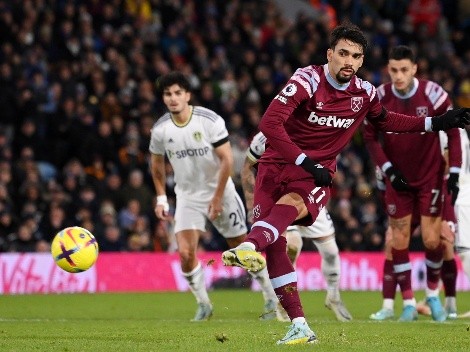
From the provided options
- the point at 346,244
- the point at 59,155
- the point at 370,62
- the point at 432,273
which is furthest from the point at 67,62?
the point at 432,273

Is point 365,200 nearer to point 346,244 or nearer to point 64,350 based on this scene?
point 346,244

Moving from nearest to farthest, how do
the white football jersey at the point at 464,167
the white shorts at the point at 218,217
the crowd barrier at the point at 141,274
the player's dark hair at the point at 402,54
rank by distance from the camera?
the player's dark hair at the point at 402,54 < the white football jersey at the point at 464,167 < the white shorts at the point at 218,217 < the crowd barrier at the point at 141,274

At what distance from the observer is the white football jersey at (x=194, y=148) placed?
1249 centimetres

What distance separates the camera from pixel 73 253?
10609mm

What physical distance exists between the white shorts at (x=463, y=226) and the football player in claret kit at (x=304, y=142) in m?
2.63

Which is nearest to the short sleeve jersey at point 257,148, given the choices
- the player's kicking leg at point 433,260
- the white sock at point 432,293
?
the player's kicking leg at point 433,260

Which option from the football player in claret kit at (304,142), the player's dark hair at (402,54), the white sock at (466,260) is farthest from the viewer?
the white sock at (466,260)

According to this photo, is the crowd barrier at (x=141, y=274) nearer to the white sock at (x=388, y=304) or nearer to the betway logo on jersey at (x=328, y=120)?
the white sock at (x=388, y=304)

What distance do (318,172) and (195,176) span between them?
429cm

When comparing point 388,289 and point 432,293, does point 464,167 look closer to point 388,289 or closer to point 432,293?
point 432,293

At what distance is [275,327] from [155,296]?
657 centimetres

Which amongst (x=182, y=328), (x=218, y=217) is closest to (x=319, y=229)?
(x=218, y=217)

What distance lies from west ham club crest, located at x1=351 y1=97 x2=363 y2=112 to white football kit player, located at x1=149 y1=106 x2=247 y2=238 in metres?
3.35

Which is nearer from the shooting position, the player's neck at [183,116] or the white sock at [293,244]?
the white sock at [293,244]
